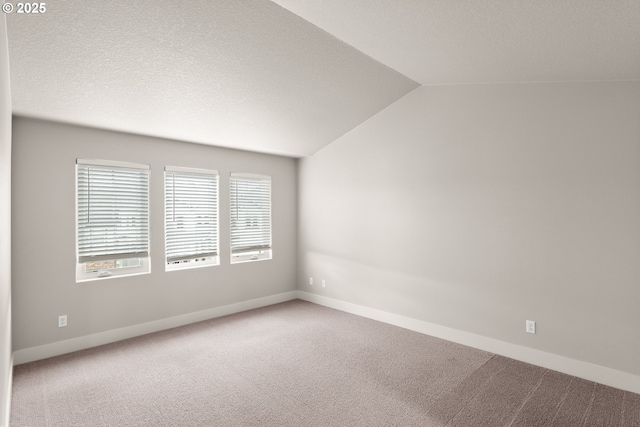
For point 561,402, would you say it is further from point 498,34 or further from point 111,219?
point 111,219

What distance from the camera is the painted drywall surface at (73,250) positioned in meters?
3.47

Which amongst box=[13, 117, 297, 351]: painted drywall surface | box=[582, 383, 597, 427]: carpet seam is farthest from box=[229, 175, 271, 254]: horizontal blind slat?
box=[582, 383, 597, 427]: carpet seam

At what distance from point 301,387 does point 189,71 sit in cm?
296

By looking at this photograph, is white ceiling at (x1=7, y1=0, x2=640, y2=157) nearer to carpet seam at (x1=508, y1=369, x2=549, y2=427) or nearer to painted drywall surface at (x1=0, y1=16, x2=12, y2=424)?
painted drywall surface at (x1=0, y1=16, x2=12, y2=424)

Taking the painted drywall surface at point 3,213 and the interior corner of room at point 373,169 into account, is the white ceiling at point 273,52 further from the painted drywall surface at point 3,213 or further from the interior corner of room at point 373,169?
the painted drywall surface at point 3,213

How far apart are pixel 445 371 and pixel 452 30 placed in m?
2.94

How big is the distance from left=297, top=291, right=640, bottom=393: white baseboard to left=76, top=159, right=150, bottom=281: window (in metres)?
3.07

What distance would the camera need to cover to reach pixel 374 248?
4832mm

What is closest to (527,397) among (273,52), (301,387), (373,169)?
(301,387)

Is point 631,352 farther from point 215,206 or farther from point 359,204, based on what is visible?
point 215,206

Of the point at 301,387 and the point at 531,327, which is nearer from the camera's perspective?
the point at 301,387

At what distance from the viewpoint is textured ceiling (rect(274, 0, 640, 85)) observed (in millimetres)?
2012

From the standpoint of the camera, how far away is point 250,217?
549 centimetres

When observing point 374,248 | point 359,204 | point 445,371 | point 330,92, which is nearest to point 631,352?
point 445,371
